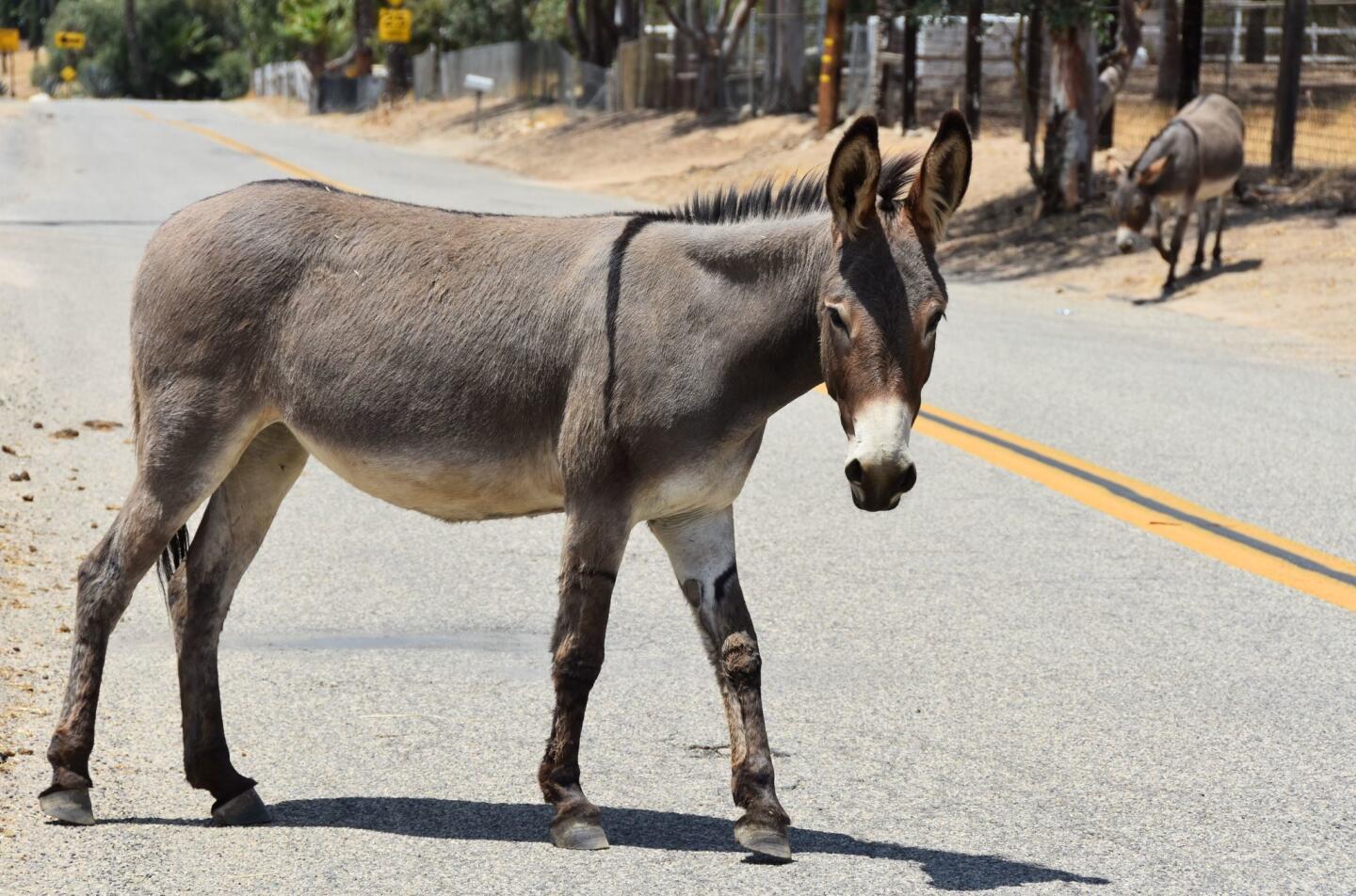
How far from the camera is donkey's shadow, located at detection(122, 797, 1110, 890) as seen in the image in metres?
4.62

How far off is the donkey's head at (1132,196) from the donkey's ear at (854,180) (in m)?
14.9

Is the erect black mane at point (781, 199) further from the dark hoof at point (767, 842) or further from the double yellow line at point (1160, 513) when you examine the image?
the double yellow line at point (1160, 513)

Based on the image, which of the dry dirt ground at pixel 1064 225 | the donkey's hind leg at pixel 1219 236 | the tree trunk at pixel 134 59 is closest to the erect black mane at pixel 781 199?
the dry dirt ground at pixel 1064 225

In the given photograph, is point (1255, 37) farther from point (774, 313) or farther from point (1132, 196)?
point (774, 313)

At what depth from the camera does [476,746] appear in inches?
218

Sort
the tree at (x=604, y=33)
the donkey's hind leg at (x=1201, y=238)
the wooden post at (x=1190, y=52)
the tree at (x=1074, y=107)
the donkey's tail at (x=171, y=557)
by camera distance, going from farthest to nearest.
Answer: the tree at (x=604, y=33), the wooden post at (x=1190, y=52), the tree at (x=1074, y=107), the donkey's hind leg at (x=1201, y=238), the donkey's tail at (x=171, y=557)

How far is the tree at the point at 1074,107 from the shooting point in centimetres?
2239

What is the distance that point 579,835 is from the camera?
15.3ft

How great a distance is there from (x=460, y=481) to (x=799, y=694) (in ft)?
5.90

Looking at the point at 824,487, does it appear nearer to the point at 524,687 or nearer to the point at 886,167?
the point at 524,687

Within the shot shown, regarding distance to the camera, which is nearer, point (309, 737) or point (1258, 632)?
point (309, 737)

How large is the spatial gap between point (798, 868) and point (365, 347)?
5.96ft

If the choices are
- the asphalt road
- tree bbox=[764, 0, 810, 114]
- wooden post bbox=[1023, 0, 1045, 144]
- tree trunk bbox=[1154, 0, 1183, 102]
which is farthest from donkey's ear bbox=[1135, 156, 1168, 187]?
tree bbox=[764, 0, 810, 114]

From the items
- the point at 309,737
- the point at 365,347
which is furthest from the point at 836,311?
the point at 309,737
